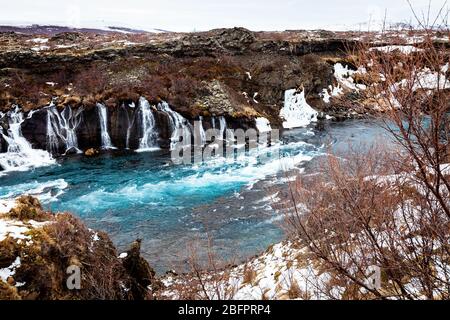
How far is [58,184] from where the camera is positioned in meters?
21.9

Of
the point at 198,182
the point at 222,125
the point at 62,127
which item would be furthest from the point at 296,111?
the point at 62,127

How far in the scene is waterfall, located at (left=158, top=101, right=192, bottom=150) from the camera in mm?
29567

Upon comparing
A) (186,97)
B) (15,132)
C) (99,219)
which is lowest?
(99,219)

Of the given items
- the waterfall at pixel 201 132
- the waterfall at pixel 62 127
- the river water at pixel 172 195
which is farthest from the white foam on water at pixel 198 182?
the waterfall at pixel 62 127

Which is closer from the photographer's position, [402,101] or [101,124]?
[402,101]

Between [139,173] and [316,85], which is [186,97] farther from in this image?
[316,85]

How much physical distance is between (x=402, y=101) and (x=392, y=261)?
2.71 m

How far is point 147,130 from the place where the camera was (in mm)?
29438

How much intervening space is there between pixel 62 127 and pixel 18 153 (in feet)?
11.5

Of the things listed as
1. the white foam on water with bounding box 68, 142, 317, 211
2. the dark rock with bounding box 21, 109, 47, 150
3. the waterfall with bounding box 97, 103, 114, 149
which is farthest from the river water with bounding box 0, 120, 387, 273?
the dark rock with bounding box 21, 109, 47, 150

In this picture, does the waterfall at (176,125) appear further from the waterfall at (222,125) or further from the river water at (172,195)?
the waterfall at (222,125)

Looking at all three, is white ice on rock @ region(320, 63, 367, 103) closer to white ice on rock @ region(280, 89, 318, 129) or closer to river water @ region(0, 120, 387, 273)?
white ice on rock @ region(280, 89, 318, 129)

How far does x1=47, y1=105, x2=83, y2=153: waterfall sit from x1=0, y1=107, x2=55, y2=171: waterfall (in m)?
1.09
